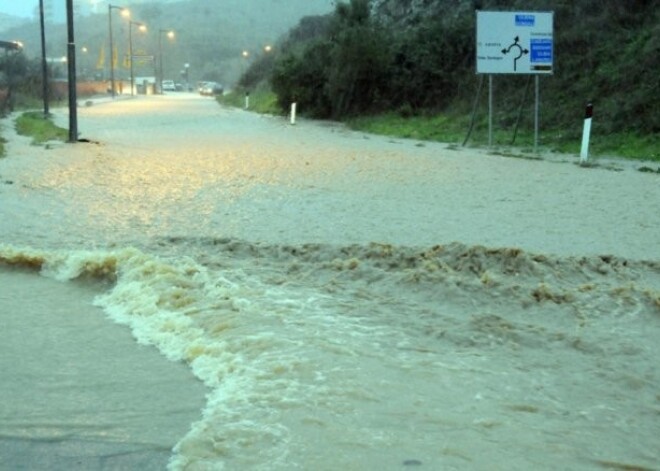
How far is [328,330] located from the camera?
615 cm

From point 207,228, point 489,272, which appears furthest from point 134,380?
point 207,228

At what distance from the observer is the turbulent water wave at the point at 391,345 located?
4.34m

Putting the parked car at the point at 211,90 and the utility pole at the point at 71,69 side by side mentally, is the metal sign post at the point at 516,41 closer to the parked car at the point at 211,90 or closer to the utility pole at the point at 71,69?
the utility pole at the point at 71,69

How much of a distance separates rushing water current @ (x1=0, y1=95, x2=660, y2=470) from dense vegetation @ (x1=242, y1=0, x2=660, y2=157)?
40.8 ft

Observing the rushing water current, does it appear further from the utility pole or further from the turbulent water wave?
the utility pole

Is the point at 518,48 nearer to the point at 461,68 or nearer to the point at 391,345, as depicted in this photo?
the point at 461,68

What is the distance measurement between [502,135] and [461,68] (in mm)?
10389

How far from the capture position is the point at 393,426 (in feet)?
14.8

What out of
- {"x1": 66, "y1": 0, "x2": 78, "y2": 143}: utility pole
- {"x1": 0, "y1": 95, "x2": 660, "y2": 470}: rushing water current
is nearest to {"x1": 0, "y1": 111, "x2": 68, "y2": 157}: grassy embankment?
{"x1": 66, "y1": 0, "x2": 78, "y2": 143}: utility pole

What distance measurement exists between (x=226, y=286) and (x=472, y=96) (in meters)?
26.8

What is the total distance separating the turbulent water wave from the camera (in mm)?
4344

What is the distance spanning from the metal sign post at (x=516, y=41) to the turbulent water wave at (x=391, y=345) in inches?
590

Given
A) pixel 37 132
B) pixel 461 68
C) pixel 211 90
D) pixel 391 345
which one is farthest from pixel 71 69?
pixel 211 90

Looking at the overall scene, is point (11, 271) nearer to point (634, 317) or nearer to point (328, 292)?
point (328, 292)
